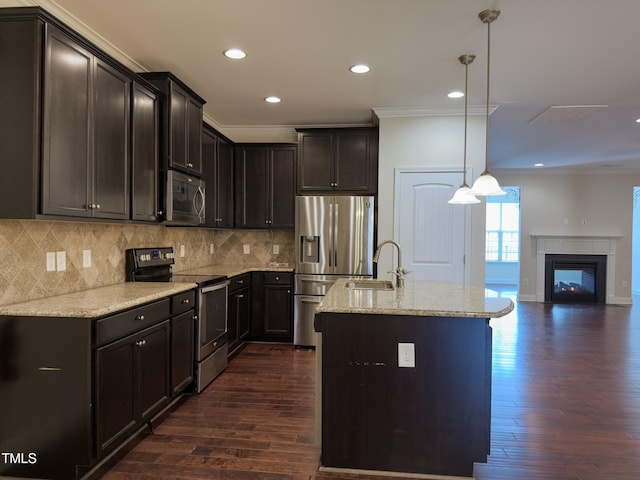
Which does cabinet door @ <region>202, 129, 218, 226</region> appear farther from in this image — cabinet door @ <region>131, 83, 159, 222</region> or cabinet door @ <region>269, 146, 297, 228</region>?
cabinet door @ <region>131, 83, 159, 222</region>

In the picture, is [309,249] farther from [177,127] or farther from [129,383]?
[129,383]

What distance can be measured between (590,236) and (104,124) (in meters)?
8.75

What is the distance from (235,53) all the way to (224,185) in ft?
6.20

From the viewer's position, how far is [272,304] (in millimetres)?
4641

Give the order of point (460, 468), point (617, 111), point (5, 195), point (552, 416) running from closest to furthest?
point (5, 195), point (460, 468), point (552, 416), point (617, 111)

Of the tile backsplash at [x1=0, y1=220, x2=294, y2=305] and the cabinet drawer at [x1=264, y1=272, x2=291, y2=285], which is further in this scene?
the cabinet drawer at [x1=264, y1=272, x2=291, y2=285]

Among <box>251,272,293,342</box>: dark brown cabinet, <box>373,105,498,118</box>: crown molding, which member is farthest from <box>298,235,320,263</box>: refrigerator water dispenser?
<box>373,105,498,118</box>: crown molding

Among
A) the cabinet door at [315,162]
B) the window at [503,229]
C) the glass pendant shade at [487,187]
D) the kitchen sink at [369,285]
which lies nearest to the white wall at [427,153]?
the cabinet door at [315,162]

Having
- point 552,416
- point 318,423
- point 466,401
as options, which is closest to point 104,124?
point 318,423

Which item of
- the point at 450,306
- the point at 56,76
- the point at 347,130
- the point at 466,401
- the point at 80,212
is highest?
the point at 347,130

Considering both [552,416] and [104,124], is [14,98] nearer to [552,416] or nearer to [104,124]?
[104,124]

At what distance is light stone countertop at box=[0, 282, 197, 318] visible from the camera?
197 centimetres

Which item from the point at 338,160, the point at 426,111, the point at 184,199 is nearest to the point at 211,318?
the point at 184,199

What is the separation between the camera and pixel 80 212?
7.39ft
